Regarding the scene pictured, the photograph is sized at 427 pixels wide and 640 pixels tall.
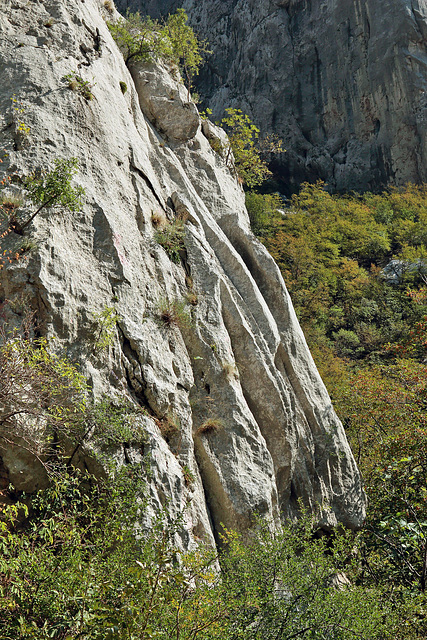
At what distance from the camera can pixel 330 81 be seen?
42406mm

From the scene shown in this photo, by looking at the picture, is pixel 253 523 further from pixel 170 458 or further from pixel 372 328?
pixel 372 328

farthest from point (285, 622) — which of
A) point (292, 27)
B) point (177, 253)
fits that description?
point (292, 27)

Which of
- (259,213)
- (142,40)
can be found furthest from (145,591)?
(259,213)

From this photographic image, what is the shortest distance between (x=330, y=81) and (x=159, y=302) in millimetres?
40768

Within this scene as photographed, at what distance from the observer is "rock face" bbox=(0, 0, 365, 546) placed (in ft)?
24.7

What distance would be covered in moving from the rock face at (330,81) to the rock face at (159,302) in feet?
104

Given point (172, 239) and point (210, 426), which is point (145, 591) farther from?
point (172, 239)

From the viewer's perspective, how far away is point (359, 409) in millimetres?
14594

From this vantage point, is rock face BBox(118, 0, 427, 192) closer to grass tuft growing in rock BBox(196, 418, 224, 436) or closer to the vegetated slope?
the vegetated slope

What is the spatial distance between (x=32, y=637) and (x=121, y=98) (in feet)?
35.2

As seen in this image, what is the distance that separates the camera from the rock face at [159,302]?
754 cm

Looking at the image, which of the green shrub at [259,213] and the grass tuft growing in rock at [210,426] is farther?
the green shrub at [259,213]

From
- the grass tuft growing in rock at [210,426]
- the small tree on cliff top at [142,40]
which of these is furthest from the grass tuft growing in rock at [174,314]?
the small tree on cliff top at [142,40]

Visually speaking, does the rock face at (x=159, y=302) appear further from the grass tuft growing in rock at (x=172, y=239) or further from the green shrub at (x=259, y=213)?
the green shrub at (x=259, y=213)
